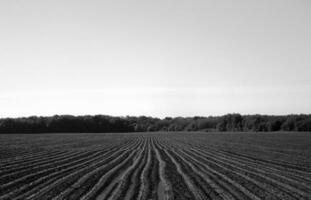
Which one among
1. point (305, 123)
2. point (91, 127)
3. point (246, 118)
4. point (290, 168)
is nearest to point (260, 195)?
point (290, 168)

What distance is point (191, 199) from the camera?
12.1 meters

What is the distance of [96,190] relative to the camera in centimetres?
1371

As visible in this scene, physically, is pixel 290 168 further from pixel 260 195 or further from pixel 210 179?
pixel 260 195

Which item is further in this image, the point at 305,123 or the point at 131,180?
the point at 305,123

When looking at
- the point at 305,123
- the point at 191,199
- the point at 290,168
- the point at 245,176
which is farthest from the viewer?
the point at 305,123

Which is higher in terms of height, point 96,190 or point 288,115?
point 288,115

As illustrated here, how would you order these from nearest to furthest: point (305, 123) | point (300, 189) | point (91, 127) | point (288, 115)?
1. point (300, 189)
2. point (305, 123)
3. point (288, 115)
4. point (91, 127)

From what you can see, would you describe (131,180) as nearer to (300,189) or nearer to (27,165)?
(300,189)

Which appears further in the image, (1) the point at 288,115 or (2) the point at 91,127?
(2) the point at 91,127

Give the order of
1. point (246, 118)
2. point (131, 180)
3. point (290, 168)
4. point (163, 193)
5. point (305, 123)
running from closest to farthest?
point (163, 193), point (131, 180), point (290, 168), point (305, 123), point (246, 118)

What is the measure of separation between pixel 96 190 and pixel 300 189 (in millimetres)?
7391

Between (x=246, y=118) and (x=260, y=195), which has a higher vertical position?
(x=246, y=118)

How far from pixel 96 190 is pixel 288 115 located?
104 metres

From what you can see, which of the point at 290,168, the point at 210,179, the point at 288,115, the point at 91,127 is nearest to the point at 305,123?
the point at 288,115
